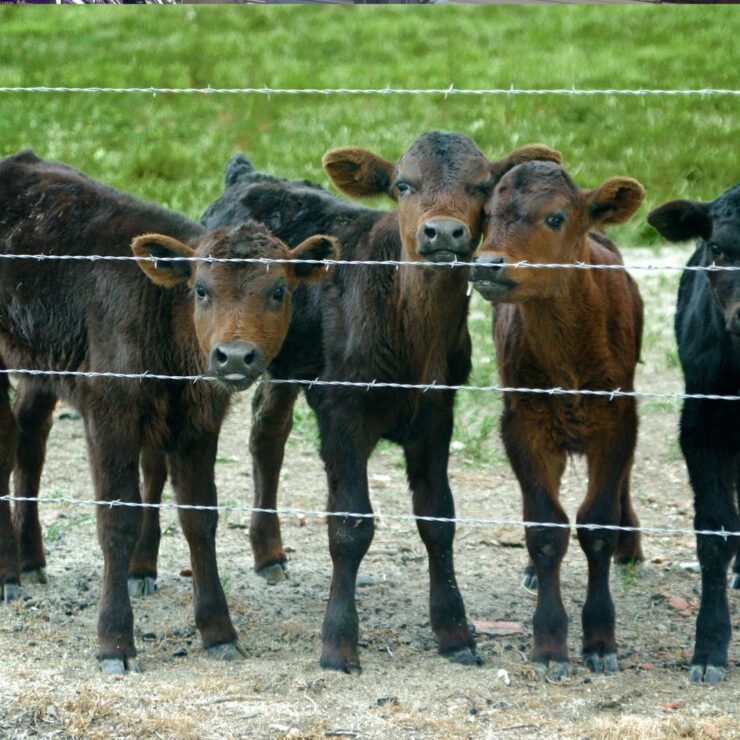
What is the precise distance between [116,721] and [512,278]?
235 centimetres

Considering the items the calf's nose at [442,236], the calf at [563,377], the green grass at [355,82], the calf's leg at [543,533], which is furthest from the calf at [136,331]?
the green grass at [355,82]

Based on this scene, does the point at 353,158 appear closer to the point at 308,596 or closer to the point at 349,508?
the point at 349,508

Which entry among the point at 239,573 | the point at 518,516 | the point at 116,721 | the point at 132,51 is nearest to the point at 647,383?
the point at 518,516

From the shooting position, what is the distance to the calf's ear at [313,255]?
6246 millimetres

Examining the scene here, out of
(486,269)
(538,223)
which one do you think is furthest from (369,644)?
(538,223)

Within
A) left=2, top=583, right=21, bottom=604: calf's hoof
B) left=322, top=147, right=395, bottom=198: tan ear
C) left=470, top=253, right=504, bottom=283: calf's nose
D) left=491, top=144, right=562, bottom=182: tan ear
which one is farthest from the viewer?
left=2, top=583, right=21, bottom=604: calf's hoof

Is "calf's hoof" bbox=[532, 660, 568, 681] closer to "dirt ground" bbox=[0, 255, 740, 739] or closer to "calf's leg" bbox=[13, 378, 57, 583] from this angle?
"dirt ground" bbox=[0, 255, 740, 739]

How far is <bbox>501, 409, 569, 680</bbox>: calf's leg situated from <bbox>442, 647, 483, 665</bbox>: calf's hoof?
27 centimetres

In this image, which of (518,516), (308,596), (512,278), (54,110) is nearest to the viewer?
(512,278)

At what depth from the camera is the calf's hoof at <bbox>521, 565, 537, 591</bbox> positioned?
7453mm

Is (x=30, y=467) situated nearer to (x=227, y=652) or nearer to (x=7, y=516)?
(x=7, y=516)

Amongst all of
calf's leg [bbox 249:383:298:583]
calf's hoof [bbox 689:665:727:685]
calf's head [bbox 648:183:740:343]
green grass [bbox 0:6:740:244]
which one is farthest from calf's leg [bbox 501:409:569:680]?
green grass [bbox 0:6:740:244]

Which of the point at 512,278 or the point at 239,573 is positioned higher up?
the point at 512,278

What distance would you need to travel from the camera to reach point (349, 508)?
246 inches
